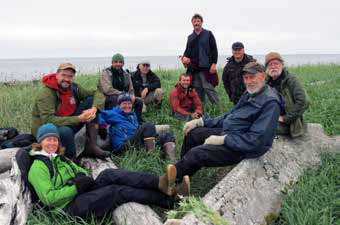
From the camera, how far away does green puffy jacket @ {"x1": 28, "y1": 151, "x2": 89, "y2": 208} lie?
327cm

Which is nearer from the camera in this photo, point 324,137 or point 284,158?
point 284,158

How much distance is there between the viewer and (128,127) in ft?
17.0

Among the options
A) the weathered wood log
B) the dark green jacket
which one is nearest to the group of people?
the dark green jacket

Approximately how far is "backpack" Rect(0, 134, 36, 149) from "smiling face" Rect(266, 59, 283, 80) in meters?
3.78

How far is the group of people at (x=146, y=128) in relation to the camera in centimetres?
339

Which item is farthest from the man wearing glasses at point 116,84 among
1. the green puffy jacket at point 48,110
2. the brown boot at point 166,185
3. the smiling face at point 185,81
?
the brown boot at point 166,185

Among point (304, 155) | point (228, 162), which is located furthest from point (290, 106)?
point (228, 162)

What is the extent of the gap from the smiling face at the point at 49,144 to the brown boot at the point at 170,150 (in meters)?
1.90

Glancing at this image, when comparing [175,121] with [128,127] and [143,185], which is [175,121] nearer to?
[128,127]

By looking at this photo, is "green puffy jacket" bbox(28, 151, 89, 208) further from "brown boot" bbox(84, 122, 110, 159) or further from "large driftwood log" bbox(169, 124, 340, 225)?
"large driftwood log" bbox(169, 124, 340, 225)

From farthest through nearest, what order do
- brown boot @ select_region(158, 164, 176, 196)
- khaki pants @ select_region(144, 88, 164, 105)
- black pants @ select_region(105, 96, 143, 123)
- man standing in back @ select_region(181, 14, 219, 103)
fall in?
khaki pants @ select_region(144, 88, 164, 105), man standing in back @ select_region(181, 14, 219, 103), black pants @ select_region(105, 96, 143, 123), brown boot @ select_region(158, 164, 176, 196)

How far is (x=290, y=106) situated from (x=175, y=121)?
9.04 feet

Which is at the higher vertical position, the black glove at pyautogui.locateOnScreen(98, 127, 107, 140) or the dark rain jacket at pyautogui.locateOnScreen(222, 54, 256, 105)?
the dark rain jacket at pyautogui.locateOnScreen(222, 54, 256, 105)

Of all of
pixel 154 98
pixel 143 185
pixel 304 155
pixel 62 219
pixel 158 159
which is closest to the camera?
pixel 62 219
